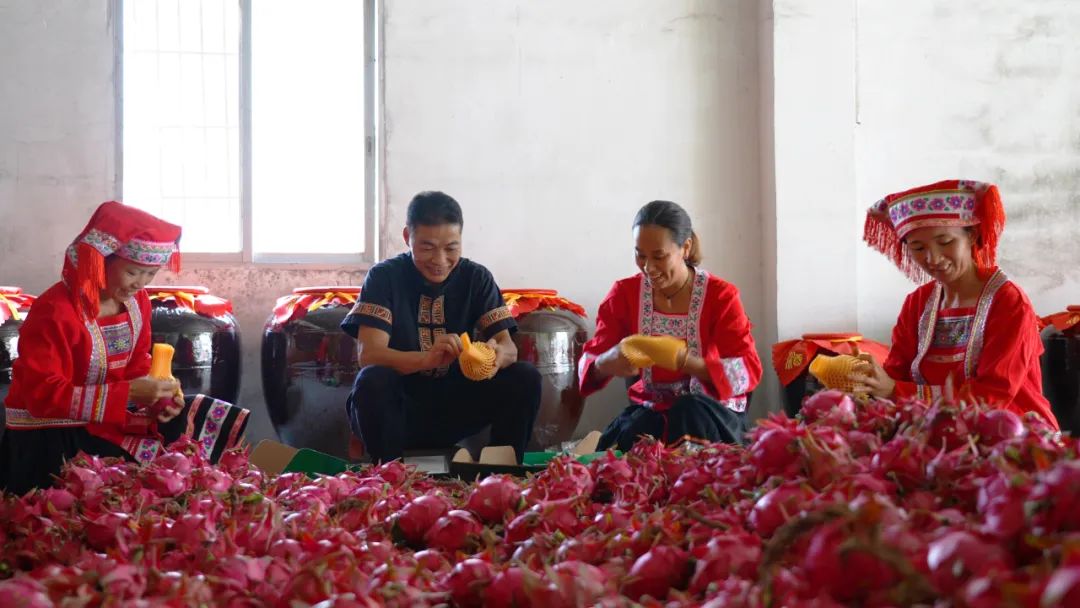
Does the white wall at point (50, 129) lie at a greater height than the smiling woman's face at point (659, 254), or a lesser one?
A: greater

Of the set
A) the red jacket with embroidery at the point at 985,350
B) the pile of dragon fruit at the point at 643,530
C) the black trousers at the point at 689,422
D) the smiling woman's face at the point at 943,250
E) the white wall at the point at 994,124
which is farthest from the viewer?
the white wall at the point at 994,124

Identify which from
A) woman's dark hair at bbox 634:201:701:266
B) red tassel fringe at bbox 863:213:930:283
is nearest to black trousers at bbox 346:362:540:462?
woman's dark hair at bbox 634:201:701:266

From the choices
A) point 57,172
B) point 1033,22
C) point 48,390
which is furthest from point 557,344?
point 1033,22

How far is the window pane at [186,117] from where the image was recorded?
4141 millimetres

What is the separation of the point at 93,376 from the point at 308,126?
1.98m

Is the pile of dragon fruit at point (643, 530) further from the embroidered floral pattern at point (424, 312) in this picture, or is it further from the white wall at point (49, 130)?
the white wall at point (49, 130)

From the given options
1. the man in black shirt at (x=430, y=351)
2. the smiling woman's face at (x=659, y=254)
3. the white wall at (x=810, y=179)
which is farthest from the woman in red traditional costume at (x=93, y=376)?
the white wall at (x=810, y=179)

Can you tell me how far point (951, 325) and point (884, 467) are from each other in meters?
1.77

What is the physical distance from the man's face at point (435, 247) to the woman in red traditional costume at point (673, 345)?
49 cm

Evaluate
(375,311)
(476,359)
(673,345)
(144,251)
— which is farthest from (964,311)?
(144,251)

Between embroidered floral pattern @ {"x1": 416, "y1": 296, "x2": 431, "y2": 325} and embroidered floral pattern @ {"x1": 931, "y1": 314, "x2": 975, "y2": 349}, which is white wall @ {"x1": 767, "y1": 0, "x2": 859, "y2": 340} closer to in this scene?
embroidered floral pattern @ {"x1": 931, "y1": 314, "x2": 975, "y2": 349}

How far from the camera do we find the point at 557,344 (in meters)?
3.74

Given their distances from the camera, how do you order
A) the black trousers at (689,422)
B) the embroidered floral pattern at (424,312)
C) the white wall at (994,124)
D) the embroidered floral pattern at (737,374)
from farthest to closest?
the white wall at (994,124) → the embroidered floral pattern at (424,312) → the embroidered floral pattern at (737,374) → the black trousers at (689,422)

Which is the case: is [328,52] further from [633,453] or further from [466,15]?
[633,453]
